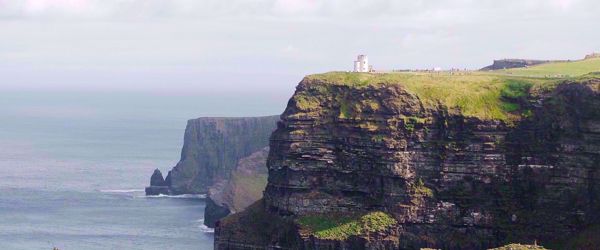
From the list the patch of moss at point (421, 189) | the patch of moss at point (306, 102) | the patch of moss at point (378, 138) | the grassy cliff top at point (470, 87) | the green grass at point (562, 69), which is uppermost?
the green grass at point (562, 69)

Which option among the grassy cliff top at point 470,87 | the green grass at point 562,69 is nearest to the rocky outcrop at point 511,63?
the green grass at point 562,69

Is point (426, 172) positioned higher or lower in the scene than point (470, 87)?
lower

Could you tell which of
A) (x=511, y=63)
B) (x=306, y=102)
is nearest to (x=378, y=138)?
(x=306, y=102)

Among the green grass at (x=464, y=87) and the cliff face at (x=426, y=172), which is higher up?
the green grass at (x=464, y=87)

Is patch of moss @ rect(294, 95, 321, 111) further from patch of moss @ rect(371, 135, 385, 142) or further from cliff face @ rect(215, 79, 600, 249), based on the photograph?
patch of moss @ rect(371, 135, 385, 142)

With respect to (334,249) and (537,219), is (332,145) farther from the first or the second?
(537,219)

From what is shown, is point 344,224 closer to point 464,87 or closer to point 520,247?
point 464,87

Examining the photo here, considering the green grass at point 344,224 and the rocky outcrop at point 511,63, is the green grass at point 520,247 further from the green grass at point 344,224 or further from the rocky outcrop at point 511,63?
the rocky outcrop at point 511,63
